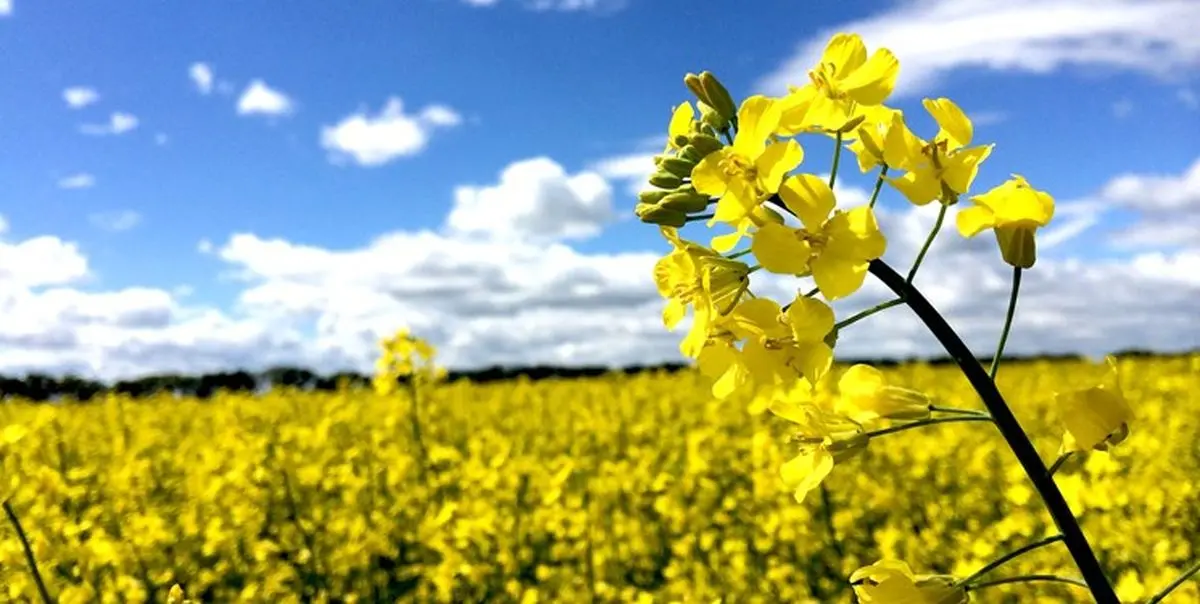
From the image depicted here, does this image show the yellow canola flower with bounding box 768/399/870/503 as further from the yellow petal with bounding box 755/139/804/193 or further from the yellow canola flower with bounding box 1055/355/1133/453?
the yellow petal with bounding box 755/139/804/193

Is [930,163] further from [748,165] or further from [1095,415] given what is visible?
[1095,415]

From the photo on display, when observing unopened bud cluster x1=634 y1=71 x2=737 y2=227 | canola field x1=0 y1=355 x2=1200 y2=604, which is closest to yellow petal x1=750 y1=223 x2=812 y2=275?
unopened bud cluster x1=634 y1=71 x2=737 y2=227

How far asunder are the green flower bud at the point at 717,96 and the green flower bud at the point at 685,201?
0.46 ft

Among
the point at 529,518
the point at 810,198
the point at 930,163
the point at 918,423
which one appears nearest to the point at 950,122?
the point at 930,163

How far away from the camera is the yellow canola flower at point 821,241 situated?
1181 millimetres

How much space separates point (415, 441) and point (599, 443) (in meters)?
2.56

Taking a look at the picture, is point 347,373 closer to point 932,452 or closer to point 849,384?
point 932,452

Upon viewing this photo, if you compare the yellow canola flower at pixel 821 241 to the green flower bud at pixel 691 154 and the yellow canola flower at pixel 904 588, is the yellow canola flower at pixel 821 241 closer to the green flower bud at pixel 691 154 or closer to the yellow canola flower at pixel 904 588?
the green flower bud at pixel 691 154

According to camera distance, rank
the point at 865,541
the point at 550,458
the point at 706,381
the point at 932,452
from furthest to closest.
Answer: the point at 706,381
the point at 550,458
the point at 932,452
the point at 865,541

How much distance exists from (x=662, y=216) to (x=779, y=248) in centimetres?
17

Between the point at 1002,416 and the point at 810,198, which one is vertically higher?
the point at 810,198

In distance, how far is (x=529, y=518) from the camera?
5.27 metres

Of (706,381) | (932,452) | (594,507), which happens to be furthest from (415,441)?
(706,381)

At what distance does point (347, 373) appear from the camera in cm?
1809
